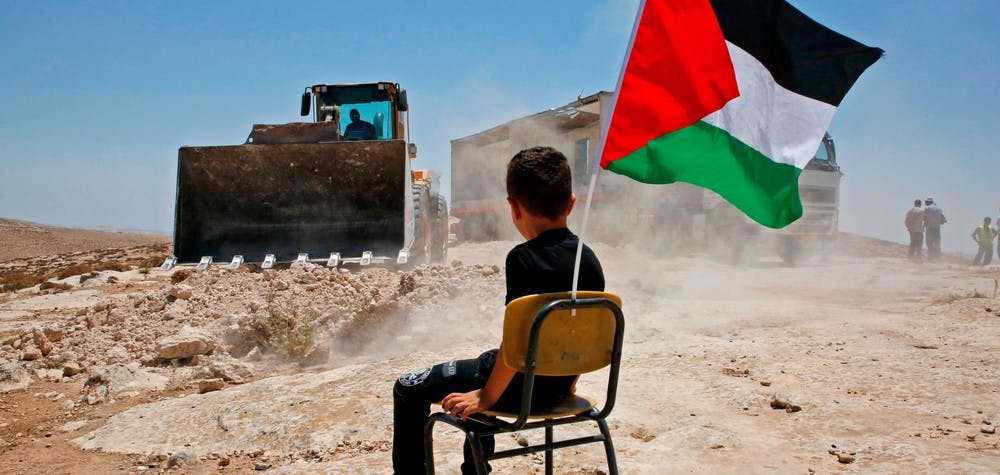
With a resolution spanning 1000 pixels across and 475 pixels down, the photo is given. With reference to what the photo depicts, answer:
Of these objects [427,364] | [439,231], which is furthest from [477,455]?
[439,231]

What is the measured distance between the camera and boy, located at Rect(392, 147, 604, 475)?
2.00 m

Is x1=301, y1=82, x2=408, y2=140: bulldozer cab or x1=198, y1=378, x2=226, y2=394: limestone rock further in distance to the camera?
x1=301, y1=82, x2=408, y2=140: bulldozer cab

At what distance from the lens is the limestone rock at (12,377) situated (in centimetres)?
548

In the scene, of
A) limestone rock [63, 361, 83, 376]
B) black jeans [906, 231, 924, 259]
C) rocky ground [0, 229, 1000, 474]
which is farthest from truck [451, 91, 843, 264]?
limestone rock [63, 361, 83, 376]

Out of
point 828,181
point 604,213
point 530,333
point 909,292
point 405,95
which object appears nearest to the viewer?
point 530,333

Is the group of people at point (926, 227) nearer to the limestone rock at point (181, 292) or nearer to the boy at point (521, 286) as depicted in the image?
the limestone rock at point (181, 292)

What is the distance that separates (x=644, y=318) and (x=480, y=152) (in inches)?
579

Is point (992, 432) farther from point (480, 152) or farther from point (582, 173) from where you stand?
point (480, 152)

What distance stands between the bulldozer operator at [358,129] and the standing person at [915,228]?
12600 mm

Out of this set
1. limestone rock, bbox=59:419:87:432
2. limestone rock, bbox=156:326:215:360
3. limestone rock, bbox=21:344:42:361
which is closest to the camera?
limestone rock, bbox=59:419:87:432

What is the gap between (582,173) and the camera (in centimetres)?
1677

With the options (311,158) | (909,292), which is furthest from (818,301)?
(311,158)

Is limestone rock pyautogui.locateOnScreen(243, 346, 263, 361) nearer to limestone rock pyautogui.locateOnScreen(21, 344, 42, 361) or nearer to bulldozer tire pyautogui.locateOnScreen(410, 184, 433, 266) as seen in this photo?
limestone rock pyautogui.locateOnScreen(21, 344, 42, 361)

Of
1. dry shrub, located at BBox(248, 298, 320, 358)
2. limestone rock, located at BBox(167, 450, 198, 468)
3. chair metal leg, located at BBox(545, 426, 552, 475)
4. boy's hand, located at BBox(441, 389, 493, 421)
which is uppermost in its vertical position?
boy's hand, located at BBox(441, 389, 493, 421)
